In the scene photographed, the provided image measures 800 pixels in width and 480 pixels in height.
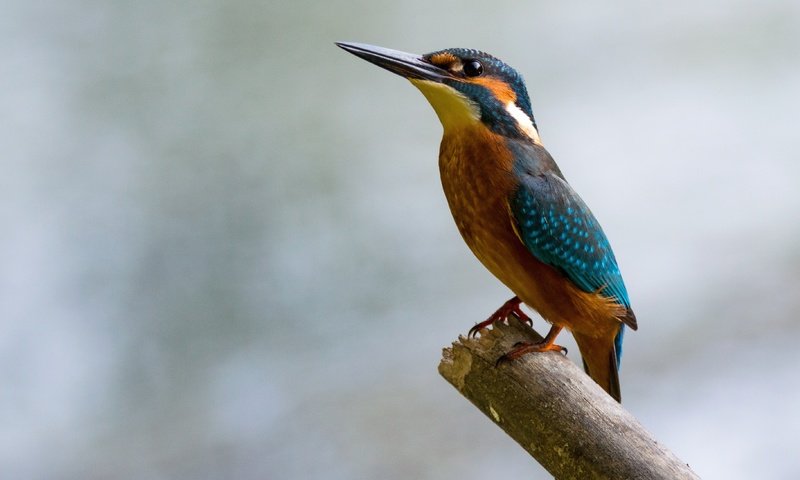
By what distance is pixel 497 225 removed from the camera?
7.75 ft

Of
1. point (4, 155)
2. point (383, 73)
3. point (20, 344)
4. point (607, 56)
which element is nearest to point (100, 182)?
point (4, 155)

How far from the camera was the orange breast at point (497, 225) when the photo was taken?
2359 mm

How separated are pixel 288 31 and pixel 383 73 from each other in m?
0.43

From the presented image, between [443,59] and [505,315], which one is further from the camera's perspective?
[505,315]

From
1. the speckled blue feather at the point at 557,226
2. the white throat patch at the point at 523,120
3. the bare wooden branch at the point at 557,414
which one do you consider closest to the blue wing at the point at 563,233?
the speckled blue feather at the point at 557,226

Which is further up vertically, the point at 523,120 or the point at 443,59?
the point at 443,59

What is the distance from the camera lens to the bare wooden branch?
1977mm

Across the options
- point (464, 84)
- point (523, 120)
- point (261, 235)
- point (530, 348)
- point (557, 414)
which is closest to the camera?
point (557, 414)

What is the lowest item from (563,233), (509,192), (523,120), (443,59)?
(563,233)

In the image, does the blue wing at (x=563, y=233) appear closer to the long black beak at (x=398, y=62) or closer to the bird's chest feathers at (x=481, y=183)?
the bird's chest feathers at (x=481, y=183)

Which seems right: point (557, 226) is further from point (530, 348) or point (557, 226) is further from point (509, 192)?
point (530, 348)

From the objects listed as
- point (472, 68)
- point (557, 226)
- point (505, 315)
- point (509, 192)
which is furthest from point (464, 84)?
point (505, 315)

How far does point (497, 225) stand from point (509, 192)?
0.08m

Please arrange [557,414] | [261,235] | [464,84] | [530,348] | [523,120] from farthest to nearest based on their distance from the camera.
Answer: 1. [261,235]
2. [523,120]
3. [464,84]
4. [530,348]
5. [557,414]
